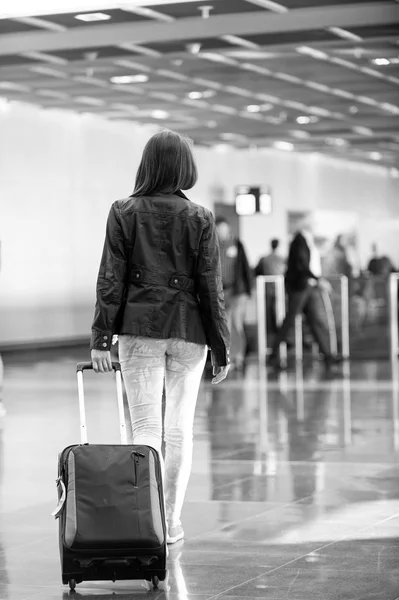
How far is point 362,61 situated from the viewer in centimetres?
1872

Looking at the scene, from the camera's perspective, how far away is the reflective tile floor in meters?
4.64

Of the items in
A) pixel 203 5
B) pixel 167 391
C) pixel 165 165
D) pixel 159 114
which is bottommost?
pixel 167 391

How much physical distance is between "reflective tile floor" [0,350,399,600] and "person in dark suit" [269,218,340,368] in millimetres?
3872

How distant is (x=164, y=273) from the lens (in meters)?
5.05

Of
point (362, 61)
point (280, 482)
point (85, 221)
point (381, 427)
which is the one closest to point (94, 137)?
point (85, 221)

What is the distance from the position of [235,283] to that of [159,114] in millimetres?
9543

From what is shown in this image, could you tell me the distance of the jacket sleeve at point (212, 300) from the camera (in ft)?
16.6

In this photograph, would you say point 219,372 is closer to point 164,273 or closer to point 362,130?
point 164,273

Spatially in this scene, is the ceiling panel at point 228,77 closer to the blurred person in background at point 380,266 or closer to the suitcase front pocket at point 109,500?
the blurred person in background at point 380,266

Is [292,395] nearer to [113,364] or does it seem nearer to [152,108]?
[113,364]

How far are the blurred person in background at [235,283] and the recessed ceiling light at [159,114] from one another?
8678 millimetres

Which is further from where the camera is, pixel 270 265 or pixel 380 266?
pixel 380 266

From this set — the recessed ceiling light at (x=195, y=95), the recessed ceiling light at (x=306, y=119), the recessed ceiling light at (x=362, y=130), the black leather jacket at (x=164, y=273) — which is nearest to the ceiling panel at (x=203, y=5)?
the recessed ceiling light at (x=195, y=95)

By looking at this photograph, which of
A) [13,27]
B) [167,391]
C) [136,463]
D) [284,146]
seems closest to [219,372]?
[167,391]
